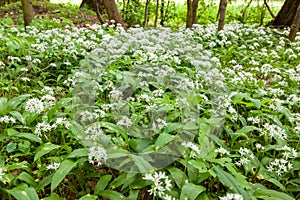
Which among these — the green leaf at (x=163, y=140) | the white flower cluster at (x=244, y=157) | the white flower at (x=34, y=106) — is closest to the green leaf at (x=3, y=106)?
the white flower at (x=34, y=106)

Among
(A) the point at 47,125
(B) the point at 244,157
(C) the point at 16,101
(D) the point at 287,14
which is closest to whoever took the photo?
(A) the point at 47,125

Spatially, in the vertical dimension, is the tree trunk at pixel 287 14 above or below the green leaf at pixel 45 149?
above

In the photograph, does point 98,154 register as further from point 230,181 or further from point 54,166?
point 230,181

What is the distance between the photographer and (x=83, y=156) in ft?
8.24

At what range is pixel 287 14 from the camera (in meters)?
9.76

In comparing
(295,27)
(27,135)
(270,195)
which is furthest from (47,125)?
(295,27)

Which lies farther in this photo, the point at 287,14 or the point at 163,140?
the point at 287,14

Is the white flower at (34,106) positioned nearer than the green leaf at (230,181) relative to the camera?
No

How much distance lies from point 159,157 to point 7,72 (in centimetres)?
322

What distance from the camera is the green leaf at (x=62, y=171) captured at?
7.14 ft

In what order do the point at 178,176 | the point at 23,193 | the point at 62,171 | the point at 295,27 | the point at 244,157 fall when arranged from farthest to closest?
the point at 295,27 → the point at 244,157 → the point at 178,176 → the point at 62,171 → the point at 23,193

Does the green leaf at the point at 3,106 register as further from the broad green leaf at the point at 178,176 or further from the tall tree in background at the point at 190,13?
the tall tree in background at the point at 190,13

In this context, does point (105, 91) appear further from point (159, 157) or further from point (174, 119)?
point (159, 157)

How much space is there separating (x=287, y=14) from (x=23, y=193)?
988 centimetres
